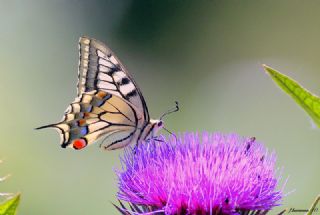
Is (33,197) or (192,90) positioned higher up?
(192,90)

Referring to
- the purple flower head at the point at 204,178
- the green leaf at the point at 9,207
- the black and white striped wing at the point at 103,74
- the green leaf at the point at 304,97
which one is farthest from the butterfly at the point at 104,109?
the green leaf at the point at 304,97

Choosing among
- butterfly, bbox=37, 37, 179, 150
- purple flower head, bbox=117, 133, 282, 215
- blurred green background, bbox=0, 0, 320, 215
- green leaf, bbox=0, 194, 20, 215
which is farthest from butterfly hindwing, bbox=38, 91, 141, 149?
blurred green background, bbox=0, 0, 320, 215

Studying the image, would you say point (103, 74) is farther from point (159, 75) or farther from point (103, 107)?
point (159, 75)

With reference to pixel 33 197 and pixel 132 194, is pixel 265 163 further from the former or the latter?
pixel 33 197

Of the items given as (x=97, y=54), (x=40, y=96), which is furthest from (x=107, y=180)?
(x=97, y=54)

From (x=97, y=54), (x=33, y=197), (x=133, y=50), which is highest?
(x=133, y=50)

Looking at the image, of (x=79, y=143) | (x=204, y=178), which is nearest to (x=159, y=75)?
(x=79, y=143)
